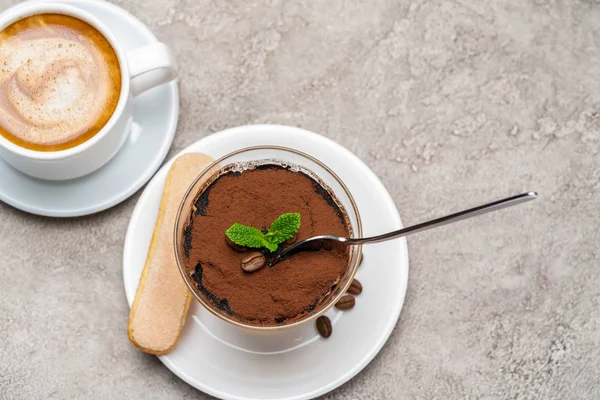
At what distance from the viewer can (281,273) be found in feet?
4.79

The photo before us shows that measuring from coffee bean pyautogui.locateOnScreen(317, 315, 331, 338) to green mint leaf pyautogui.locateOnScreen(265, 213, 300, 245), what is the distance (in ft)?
1.24

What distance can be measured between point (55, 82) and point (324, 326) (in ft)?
2.97

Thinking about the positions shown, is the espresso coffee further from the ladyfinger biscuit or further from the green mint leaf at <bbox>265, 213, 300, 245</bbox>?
the green mint leaf at <bbox>265, 213, 300, 245</bbox>

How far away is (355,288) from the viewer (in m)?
1.73

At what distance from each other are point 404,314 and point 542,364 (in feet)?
1.43

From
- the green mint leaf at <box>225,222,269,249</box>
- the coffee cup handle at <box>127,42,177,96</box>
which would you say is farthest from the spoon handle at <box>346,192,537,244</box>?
the coffee cup handle at <box>127,42,177,96</box>

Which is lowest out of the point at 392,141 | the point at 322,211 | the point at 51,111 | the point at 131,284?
the point at 131,284

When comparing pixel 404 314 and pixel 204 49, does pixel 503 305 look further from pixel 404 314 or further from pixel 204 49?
pixel 204 49

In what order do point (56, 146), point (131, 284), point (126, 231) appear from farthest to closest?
point (126, 231) < point (131, 284) < point (56, 146)

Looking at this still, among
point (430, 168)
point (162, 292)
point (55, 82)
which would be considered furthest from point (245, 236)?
point (430, 168)

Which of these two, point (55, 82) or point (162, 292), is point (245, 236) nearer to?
point (162, 292)

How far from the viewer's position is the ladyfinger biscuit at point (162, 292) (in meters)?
1.67

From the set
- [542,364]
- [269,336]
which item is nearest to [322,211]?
[269,336]

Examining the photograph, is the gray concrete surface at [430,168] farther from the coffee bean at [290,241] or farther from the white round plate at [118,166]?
the coffee bean at [290,241]
